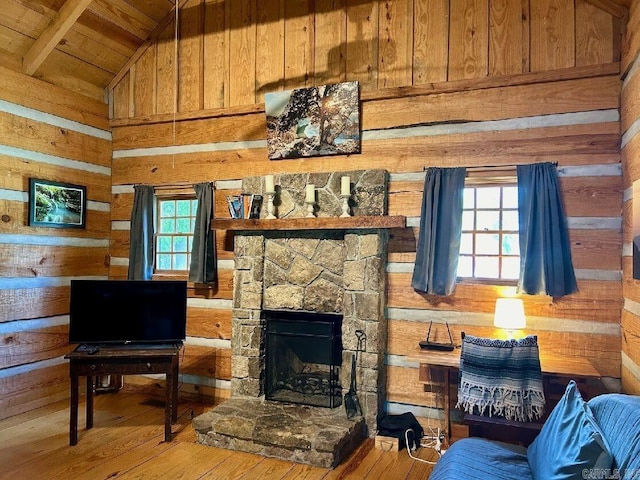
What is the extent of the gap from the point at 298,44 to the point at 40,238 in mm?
3050

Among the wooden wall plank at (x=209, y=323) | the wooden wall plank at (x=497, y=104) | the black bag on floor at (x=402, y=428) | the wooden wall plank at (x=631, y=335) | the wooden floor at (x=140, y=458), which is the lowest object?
the wooden floor at (x=140, y=458)

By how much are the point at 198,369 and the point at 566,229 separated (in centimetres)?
359

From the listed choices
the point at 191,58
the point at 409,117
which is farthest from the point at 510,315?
the point at 191,58

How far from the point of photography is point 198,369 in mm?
4754

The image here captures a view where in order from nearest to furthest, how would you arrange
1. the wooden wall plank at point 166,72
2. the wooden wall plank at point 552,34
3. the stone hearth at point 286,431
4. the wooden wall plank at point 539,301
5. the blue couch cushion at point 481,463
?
the blue couch cushion at point 481,463 < the stone hearth at point 286,431 < the wooden wall plank at point 539,301 < the wooden wall plank at point 552,34 < the wooden wall plank at point 166,72

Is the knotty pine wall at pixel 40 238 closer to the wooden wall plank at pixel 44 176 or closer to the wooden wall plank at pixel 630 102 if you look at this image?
the wooden wall plank at pixel 44 176

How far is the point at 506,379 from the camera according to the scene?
9.65 ft

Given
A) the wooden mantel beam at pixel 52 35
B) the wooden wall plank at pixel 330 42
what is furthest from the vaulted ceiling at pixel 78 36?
the wooden wall plank at pixel 330 42

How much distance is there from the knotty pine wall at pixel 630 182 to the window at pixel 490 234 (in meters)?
0.77

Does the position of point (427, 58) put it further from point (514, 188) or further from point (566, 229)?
point (566, 229)

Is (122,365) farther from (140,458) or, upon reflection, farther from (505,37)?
(505,37)

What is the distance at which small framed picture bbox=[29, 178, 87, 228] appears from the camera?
4367mm

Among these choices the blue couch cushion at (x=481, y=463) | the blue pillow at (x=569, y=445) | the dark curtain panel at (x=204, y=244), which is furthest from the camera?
the dark curtain panel at (x=204, y=244)

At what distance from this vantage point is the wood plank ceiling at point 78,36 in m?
4.18
